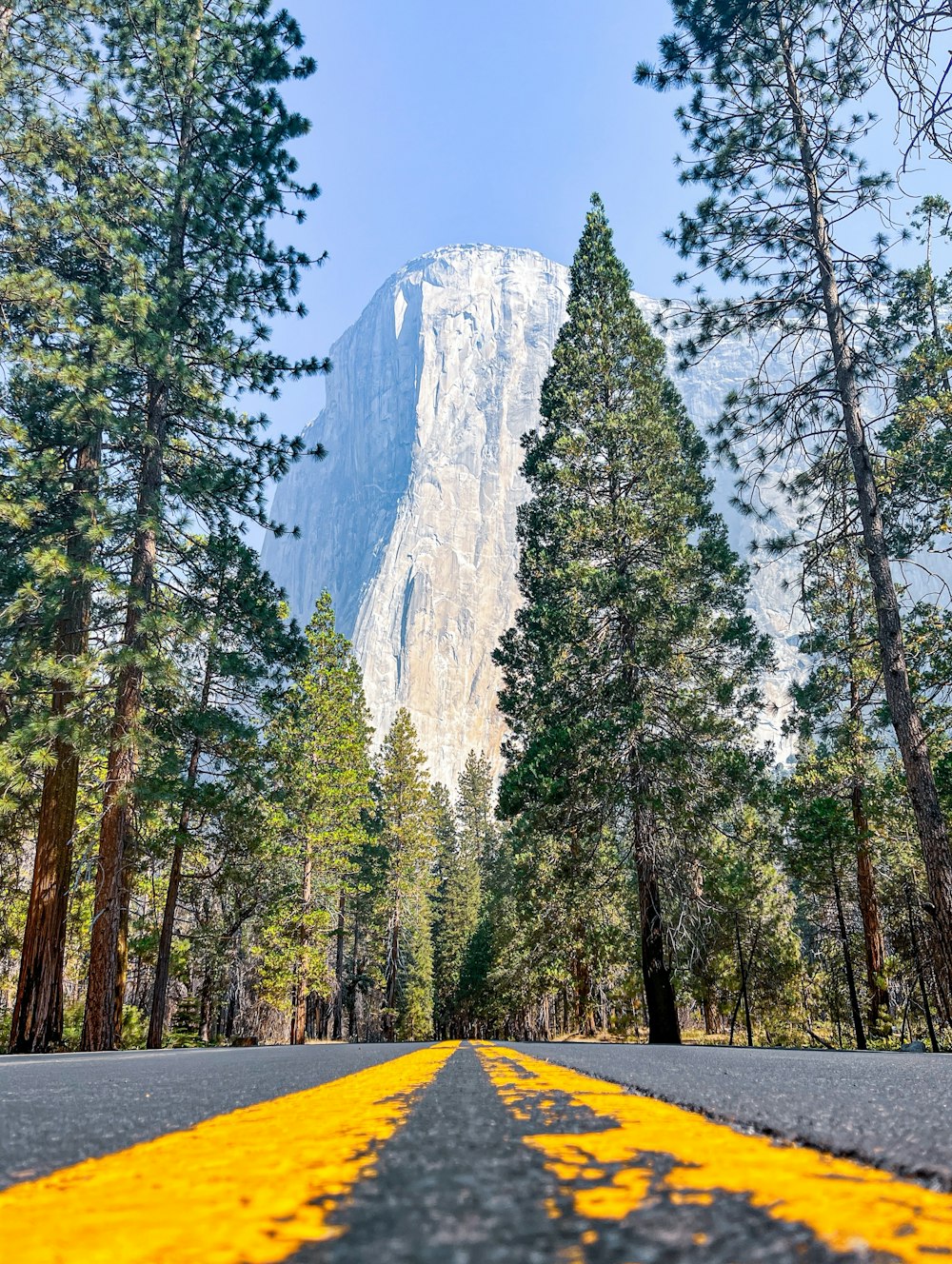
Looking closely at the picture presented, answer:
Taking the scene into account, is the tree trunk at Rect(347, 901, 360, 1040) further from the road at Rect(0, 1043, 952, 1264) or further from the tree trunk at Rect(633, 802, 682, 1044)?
the road at Rect(0, 1043, 952, 1264)

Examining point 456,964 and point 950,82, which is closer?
point 950,82

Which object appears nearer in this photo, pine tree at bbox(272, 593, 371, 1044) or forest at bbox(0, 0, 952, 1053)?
forest at bbox(0, 0, 952, 1053)

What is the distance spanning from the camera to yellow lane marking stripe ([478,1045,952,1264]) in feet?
1.99

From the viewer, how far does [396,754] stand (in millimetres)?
35719

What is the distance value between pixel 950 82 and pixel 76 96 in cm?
1109

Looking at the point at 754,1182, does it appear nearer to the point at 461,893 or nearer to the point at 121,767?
the point at 121,767

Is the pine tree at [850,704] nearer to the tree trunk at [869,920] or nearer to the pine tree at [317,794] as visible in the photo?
the tree trunk at [869,920]

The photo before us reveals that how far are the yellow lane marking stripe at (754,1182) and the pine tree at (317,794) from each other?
18.2 metres

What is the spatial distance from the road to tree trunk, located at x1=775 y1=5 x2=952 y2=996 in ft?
19.1

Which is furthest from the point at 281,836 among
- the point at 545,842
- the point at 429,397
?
the point at 429,397

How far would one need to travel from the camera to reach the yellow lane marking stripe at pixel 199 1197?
579mm

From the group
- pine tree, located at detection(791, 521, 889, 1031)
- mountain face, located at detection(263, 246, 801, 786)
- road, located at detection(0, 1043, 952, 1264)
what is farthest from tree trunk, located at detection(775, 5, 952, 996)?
mountain face, located at detection(263, 246, 801, 786)

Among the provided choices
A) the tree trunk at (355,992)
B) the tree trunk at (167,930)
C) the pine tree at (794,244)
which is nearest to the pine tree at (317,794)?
the tree trunk at (167,930)

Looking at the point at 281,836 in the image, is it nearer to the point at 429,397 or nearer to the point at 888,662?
the point at 888,662
